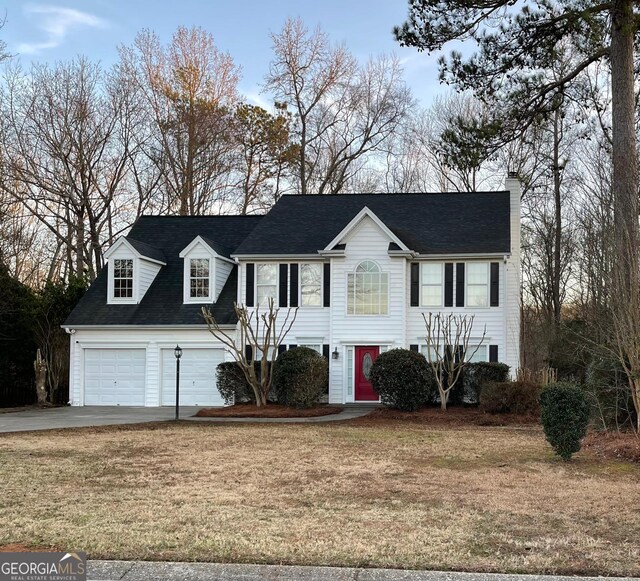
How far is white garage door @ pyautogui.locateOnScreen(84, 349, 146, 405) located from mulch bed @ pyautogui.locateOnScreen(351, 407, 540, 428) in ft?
28.3

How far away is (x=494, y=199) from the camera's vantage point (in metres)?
25.6

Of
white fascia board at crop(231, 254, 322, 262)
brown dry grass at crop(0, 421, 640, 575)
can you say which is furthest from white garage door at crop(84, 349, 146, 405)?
brown dry grass at crop(0, 421, 640, 575)

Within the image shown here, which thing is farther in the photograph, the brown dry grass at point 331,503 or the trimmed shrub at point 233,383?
the trimmed shrub at point 233,383

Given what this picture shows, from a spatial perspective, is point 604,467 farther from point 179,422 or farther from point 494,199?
point 494,199

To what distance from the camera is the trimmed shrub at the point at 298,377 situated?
68.9 ft

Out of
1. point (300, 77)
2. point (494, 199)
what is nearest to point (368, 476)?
point (494, 199)

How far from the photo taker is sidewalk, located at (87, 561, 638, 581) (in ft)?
17.8

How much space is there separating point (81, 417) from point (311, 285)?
330 inches

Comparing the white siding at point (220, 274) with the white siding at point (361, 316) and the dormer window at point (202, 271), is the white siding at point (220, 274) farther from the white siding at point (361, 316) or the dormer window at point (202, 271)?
the white siding at point (361, 316)

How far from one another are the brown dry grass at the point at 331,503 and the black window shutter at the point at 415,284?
9992 millimetres

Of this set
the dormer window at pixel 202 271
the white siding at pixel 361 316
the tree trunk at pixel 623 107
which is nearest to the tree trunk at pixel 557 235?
the white siding at pixel 361 316

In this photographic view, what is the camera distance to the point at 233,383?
22.6 m

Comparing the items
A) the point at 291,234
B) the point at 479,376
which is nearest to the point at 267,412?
the point at 479,376
